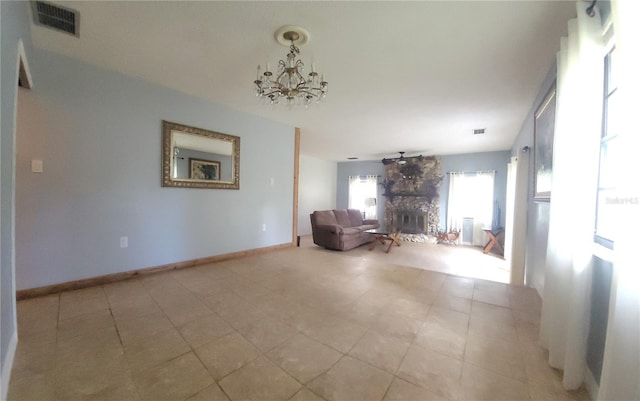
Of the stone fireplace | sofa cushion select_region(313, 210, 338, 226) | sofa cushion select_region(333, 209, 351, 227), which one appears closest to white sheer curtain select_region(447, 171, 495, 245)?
the stone fireplace

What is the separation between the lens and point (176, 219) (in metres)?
3.12

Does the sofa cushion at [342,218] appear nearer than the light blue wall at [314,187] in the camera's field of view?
Yes

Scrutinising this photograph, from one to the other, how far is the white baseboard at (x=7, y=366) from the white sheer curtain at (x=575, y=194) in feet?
9.00

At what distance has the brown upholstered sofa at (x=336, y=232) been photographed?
15.6 ft

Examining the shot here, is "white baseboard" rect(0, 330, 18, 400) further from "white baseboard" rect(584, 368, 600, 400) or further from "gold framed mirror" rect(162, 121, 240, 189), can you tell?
"white baseboard" rect(584, 368, 600, 400)

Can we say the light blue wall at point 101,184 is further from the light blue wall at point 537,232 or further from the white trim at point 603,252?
the light blue wall at point 537,232

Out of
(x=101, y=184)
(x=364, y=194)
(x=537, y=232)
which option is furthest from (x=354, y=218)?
(x=101, y=184)

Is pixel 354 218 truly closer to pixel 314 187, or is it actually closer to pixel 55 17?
pixel 314 187

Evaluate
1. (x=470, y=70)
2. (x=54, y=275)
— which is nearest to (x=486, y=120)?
(x=470, y=70)

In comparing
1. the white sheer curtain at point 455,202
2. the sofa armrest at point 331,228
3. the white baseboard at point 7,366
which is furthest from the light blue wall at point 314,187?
the white baseboard at point 7,366

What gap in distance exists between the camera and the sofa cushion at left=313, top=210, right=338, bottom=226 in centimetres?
519

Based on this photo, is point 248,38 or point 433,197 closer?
point 248,38

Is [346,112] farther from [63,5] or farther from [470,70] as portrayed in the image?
[63,5]

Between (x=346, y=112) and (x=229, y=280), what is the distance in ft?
9.34
